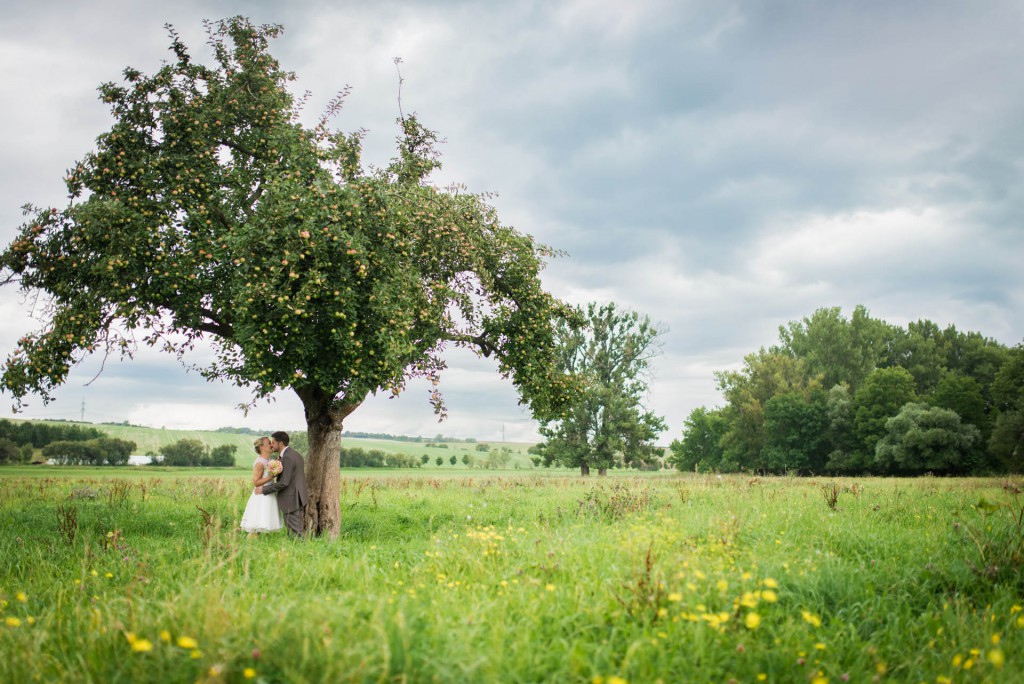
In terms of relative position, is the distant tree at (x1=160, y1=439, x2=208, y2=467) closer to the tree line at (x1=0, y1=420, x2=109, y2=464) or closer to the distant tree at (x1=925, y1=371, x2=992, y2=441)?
the tree line at (x1=0, y1=420, x2=109, y2=464)

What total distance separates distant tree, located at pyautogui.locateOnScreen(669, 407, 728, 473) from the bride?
233 feet

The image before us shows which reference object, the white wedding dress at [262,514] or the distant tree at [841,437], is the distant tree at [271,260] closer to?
the white wedding dress at [262,514]

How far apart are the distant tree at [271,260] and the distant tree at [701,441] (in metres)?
66.8

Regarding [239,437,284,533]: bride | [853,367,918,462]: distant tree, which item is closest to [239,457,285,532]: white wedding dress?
[239,437,284,533]: bride

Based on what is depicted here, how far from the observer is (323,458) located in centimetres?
1445

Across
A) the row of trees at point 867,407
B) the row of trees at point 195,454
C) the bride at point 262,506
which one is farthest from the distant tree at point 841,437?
the row of trees at point 195,454

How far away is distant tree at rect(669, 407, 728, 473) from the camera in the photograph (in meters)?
76.4

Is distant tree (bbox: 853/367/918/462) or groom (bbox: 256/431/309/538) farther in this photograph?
distant tree (bbox: 853/367/918/462)

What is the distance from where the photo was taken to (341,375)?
11.8 m

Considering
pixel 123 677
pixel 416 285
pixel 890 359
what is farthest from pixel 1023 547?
pixel 890 359

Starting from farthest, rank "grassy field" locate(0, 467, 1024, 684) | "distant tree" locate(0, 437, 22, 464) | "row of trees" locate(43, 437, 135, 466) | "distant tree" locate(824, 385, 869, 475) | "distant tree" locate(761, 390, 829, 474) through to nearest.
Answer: "row of trees" locate(43, 437, 135, 466), "distant tree" locate(0, 437, 22, 464), "distant tree" locate(761, 390, 829, 474), "distant tree" locate(824, 385, 869, 475), "grassy field" locate(0, 467, 1024, 684)

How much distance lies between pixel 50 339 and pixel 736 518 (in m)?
13.4

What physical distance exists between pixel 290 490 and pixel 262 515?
776 mm

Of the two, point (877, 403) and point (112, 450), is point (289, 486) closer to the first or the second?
point (877, 403)
